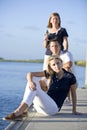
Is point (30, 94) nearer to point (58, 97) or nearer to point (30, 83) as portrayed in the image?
point (30, 83)

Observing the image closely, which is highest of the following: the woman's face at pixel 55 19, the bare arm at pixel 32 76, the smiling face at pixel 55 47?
the woman's face at pixel 55 19

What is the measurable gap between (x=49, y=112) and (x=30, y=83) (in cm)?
66

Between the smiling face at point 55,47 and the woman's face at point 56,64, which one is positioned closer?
the woman's face at point 56,64

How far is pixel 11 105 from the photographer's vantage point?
425 inches

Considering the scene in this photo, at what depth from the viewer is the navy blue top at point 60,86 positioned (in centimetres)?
652

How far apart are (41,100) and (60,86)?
0.35 meters

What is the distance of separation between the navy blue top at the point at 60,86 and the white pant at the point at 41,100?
0.15 metres

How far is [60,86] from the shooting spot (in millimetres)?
6527

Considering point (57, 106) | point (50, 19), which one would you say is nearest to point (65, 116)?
point (57, 106)

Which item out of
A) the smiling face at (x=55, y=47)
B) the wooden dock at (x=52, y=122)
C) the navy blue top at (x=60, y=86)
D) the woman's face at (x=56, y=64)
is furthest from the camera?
the smiling face at (x=55, y=47)

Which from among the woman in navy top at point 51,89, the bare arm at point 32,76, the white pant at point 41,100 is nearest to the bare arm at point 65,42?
the woman in navy top at point 51,89

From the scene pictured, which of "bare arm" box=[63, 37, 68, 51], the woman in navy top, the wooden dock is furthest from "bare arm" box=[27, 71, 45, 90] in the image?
"bare arm" box=[63, 37, 68, 51]

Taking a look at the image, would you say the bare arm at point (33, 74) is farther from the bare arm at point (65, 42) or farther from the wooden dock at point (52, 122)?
the bare arm at point (65, 42)

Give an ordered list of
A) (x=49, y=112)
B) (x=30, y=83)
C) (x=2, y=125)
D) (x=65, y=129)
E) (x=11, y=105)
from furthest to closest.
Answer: (x=11, y=105) < (x=2, y=125) < (x=49, y=112) < (x=30, y=83) < (x=65, y=129)
